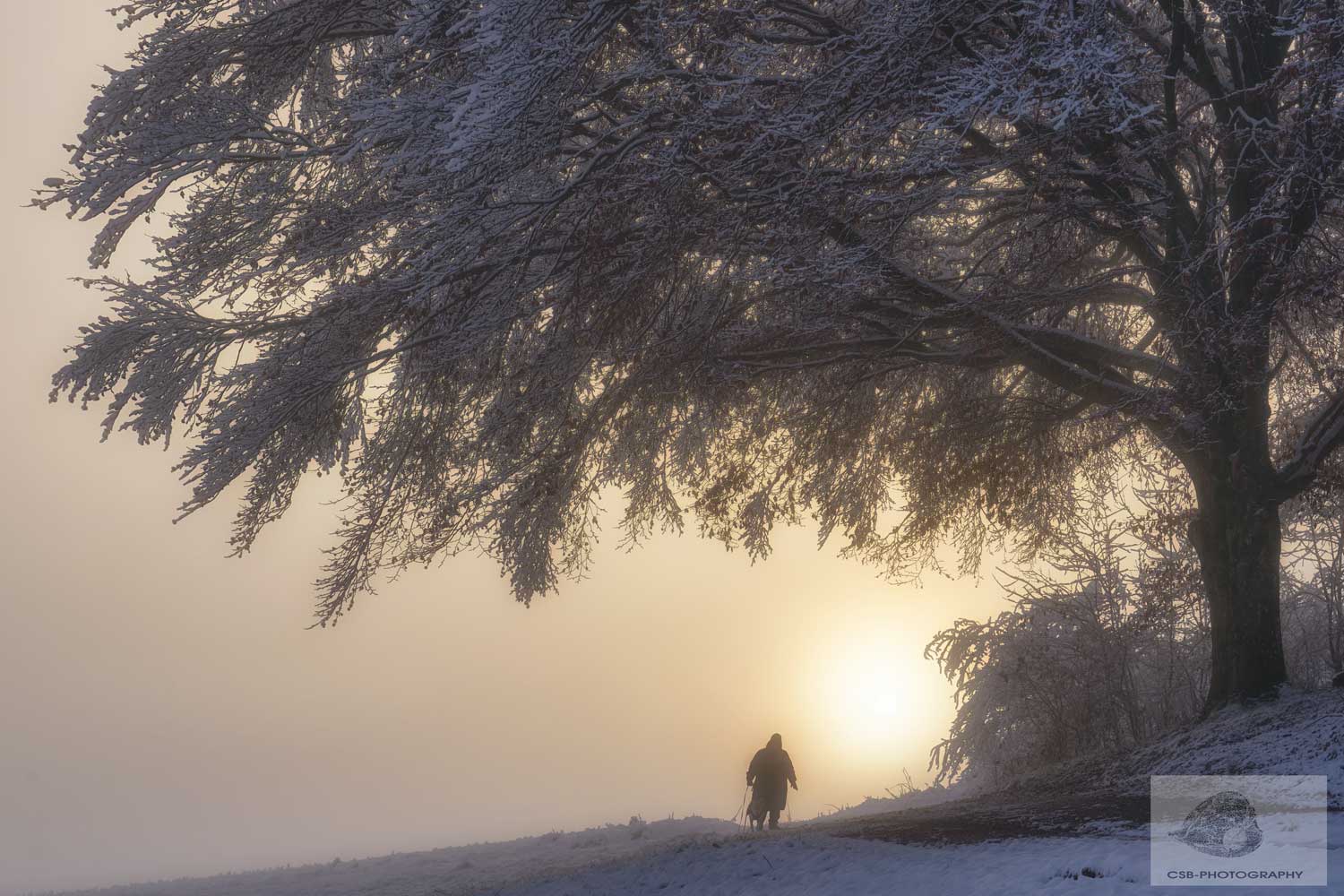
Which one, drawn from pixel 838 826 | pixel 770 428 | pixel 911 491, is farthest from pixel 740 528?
pixel 838 826

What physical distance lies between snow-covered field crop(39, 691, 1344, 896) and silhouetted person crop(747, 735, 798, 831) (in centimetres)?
177

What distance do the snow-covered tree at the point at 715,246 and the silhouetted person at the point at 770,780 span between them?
3.87m

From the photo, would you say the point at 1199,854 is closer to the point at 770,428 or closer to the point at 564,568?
the point at 770,428

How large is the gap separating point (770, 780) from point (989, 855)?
7.53m

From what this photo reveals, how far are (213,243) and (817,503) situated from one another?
8693mm

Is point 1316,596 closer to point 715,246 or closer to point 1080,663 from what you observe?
point 1080,663

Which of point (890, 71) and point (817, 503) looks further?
point (817, 503)

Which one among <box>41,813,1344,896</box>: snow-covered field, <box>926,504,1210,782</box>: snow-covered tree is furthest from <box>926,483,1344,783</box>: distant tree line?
<box>41,813,1344,896</box>: snow-covered field

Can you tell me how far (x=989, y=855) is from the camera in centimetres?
793

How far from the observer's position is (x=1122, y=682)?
15.3 m

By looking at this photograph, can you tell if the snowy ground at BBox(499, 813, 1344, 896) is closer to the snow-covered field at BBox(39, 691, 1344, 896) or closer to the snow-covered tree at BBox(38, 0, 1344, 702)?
the snow-covered field at BBox(39, 691, 1344, 896)

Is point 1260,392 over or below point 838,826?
over

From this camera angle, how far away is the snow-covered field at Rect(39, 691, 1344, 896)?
709cm

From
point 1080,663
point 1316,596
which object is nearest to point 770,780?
point 1080,663
